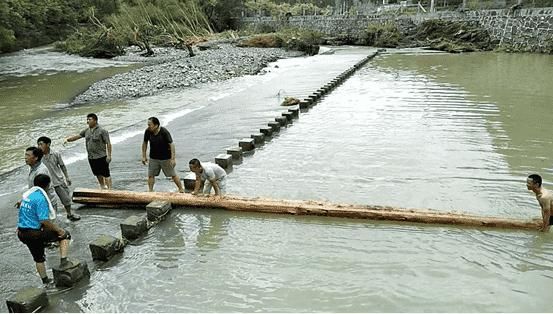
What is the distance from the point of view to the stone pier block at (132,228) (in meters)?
6.77

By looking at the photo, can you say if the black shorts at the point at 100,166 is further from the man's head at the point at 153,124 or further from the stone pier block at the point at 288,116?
the stone pier block at the point at 288,116

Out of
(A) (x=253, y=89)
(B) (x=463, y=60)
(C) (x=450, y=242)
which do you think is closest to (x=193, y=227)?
(C) (x=450, y=242)

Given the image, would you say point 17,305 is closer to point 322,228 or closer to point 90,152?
point 90,152

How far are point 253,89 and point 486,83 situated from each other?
12.0 meters

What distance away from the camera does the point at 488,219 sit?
6734 millimetres

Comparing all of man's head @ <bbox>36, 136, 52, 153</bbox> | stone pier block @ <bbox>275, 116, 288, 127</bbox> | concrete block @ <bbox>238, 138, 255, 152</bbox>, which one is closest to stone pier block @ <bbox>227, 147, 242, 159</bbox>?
concrete block @ <bbox>238, 138, 255, 152</bbox>

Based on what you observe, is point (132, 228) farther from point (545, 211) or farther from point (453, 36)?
point (453, 36)

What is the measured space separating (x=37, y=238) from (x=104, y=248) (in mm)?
982

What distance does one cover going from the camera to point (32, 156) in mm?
6008

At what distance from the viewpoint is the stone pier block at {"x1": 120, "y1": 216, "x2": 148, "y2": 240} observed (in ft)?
22.2

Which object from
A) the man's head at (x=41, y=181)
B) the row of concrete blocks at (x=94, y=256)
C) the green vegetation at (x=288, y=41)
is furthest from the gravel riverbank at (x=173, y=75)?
the man's head at (x=41, y=181)

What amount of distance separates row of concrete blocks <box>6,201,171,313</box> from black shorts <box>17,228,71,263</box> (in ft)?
0.94

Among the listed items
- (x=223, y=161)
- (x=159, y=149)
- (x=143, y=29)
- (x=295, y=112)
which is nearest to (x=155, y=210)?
(x=159, y=149)

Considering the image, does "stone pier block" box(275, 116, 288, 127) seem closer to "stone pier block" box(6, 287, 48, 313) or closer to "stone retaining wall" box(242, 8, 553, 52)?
"stone pier block" box(6, 287, 48, 313)
